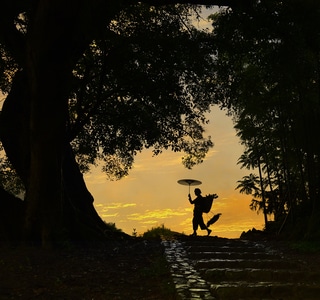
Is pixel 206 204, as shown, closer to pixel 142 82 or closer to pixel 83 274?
pixel 142 82

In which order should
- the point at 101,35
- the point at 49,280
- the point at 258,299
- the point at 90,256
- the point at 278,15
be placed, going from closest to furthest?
the point at 258,299 < the point at 49,280 < the point at 90,256 < the point at 101,35 < the point at 278,15

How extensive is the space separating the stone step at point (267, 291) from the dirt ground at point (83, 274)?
0.81 meters

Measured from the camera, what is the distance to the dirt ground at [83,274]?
767 cm

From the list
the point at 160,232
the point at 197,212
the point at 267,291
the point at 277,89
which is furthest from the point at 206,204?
the point at 267,291

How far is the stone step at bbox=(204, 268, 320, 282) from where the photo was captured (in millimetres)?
8555

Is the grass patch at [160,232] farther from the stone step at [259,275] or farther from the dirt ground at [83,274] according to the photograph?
the stone step at [259,275]

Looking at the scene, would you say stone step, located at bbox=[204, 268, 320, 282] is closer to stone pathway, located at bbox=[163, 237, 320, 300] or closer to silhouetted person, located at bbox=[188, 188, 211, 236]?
stone pathway, located at bbox=[163, 237, 320, 300]

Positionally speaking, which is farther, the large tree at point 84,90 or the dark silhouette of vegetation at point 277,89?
the dark silhouette of vegetation at point 277,89

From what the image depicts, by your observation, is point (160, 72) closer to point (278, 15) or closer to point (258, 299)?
point (278, 15)

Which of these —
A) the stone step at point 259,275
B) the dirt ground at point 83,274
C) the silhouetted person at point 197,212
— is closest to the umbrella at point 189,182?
the silhouetted person at point 197,212

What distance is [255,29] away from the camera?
48.0 feet

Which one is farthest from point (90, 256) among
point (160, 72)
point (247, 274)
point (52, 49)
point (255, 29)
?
point (255, 29)

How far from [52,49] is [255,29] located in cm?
722

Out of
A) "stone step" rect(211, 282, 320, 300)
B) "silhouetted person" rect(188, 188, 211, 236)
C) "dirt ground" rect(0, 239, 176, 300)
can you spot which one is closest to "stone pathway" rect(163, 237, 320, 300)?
"stone step" rect(211, 282, 320, 300)
